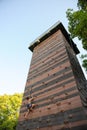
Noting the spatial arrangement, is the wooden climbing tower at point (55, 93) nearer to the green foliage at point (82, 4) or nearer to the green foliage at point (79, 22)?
the green foliage at point (79, 22)

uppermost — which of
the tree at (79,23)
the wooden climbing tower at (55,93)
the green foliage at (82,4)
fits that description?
the green foliage at (82,4)

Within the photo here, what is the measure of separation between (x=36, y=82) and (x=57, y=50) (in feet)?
7.28

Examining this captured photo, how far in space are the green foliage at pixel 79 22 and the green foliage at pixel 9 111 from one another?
12.6 m

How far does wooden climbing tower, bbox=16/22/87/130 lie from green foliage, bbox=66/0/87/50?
108 cm

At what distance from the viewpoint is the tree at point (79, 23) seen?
6359mm

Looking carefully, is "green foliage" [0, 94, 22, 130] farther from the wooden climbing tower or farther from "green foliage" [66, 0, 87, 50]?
"green foliage" [66, 0, 87, 50]

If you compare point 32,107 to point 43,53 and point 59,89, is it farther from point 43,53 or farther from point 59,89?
point 43,53


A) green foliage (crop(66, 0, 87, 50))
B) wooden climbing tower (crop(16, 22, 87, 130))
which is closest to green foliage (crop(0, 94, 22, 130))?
wooden climbing tower (crop(16, 22, 87, 130))

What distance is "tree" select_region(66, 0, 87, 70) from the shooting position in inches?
250

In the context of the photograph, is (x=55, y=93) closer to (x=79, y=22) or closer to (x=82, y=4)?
(x=79, y=22)

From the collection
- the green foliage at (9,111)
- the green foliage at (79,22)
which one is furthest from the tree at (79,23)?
the green foliage at (9,111)

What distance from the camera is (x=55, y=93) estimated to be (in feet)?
18.5

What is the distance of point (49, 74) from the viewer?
6.90 metres

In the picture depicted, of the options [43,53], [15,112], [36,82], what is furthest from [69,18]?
[15,112]
